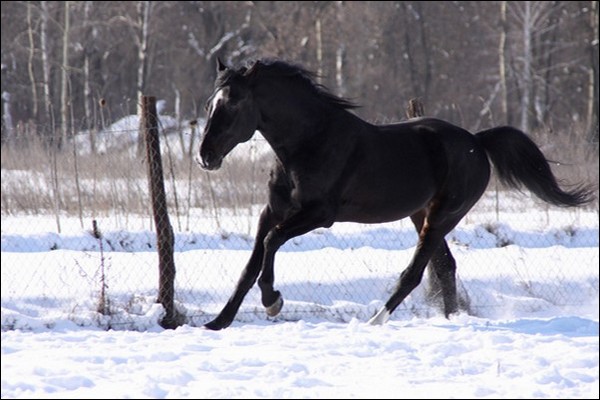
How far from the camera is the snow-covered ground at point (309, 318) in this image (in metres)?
5.47

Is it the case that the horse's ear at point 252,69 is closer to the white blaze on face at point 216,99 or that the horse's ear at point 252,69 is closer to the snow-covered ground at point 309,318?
the white blaze on face at point 216,99

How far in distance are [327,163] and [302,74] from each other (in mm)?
694

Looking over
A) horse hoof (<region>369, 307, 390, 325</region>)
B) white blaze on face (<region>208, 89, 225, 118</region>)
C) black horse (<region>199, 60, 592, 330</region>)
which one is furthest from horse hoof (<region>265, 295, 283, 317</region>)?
white blaze on face (<region>208, 89, 225, 118</region>)

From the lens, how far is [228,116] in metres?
7.30

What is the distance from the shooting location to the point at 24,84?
36969 mm

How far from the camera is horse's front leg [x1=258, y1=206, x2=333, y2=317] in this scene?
289 inches

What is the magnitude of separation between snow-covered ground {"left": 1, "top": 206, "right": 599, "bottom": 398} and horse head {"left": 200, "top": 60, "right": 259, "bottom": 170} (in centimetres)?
117

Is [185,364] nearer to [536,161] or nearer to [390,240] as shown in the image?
[536,161]

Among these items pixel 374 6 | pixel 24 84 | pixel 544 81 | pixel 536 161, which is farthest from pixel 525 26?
pixel 536 161

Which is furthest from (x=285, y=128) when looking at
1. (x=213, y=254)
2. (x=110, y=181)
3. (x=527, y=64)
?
(x=527, y=64)

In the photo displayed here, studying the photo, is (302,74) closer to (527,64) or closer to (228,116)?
(228,116)

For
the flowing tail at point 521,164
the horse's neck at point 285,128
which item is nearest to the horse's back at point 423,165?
the flowing tail at point 521,164

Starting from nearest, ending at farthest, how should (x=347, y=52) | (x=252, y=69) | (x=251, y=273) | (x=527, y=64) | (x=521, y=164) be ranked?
1. (x=252, y=69)
2. (x=251, y=273)
3. (x=521, y=164)
4. (x=527, y=64)
5. (x=347, y=52)

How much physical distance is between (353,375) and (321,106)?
253cm
